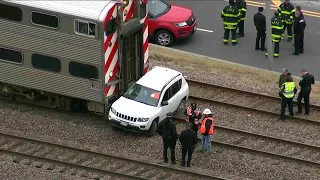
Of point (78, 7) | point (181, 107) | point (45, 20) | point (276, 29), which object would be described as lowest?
point (181, 107)

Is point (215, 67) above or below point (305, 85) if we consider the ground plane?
below

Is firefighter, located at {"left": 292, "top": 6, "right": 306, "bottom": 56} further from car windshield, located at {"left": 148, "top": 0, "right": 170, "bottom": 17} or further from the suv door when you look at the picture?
the suv door

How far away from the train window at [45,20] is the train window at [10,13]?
448mm

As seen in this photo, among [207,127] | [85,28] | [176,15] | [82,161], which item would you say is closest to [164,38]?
[176,15]

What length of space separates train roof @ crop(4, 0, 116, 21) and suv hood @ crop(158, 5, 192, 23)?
717 centimetres

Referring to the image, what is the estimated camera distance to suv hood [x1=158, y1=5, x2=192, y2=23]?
30.2 m

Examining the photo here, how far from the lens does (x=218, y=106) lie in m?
25.7

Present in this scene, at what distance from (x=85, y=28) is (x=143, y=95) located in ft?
8.23

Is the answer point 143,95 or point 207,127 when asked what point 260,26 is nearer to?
point 143,95

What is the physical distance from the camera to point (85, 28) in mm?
23156

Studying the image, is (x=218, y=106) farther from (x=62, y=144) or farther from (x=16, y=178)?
(x=16, y=178)

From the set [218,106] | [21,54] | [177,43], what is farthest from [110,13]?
[177,43]

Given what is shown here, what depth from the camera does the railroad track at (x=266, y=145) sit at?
74.6 ft

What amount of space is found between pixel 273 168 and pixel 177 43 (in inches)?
384
